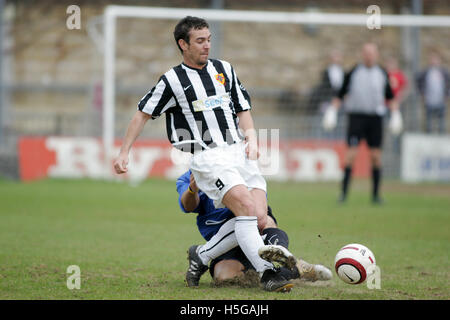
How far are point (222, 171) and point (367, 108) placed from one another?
7301 millimetres

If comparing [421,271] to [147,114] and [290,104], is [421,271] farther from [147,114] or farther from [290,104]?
[290,104]

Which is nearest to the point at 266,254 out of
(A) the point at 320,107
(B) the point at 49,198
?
(B) the point at 49,198

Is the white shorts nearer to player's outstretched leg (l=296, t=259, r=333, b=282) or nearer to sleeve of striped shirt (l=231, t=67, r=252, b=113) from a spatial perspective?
sleeve of striped shirt (l=231, t=67, r=252, b=113)

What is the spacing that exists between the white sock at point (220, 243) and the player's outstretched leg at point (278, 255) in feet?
1.99

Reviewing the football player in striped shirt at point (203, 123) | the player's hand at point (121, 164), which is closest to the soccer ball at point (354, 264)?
the football player in striped shirt at point (203, 123)

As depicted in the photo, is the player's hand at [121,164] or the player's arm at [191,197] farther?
the player's arm at [191,197]

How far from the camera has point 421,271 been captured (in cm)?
612

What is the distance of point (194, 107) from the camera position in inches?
215

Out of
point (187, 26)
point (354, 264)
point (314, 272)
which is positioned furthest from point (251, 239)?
point (187, 26)

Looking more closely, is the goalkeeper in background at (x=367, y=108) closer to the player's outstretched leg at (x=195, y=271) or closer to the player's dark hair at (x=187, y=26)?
the player's outstretched leg at (x=195, y=271)

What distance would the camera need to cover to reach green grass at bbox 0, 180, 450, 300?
520cm

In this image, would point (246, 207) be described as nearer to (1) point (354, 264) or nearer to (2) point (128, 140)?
(1) point (354, 264)

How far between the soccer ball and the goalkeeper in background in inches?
261

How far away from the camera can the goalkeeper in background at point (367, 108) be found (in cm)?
1188
